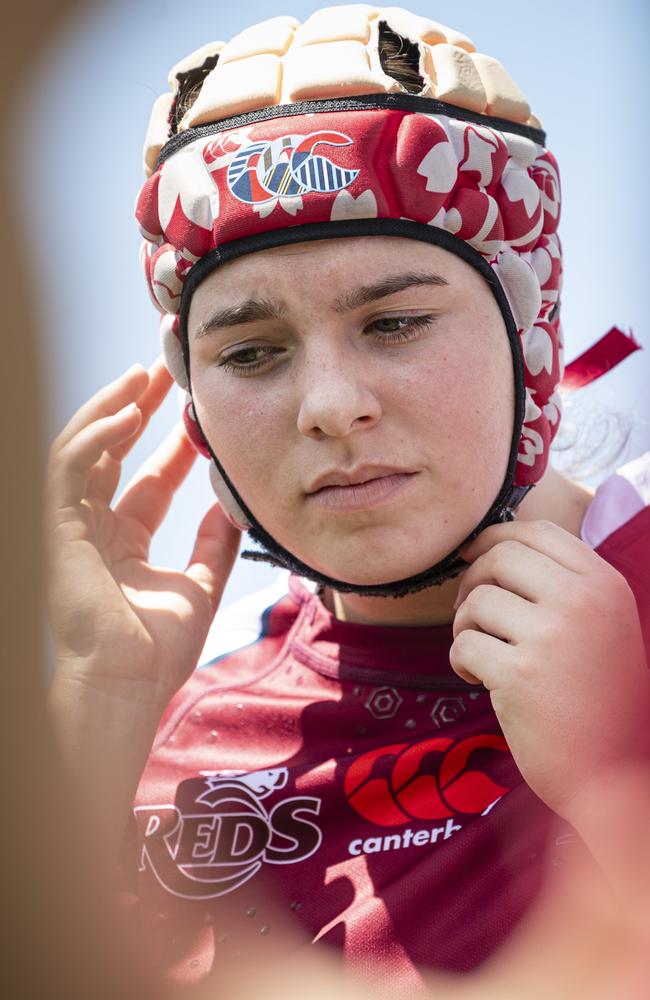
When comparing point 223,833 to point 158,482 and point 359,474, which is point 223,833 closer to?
point 359,474

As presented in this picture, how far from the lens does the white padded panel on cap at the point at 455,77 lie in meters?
1.83

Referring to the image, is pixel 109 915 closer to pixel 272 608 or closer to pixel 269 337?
pixel 269 337

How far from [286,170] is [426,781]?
1.15 meters

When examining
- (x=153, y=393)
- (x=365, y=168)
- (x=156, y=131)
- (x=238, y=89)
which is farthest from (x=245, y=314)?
(x=153, y=393)

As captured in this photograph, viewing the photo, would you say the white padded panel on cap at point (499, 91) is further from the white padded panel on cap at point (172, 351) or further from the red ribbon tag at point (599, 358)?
the white padded panel on cap at point (172, 351)

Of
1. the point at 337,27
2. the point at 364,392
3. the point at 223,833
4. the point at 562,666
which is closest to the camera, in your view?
the point at 562,666

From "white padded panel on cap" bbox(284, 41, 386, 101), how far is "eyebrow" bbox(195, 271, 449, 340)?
1.20 ft

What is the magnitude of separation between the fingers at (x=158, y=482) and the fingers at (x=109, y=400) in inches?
8.6

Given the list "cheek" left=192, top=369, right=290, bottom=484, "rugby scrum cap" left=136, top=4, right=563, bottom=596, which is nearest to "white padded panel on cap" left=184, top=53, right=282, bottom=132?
"rugby scrum cap" left=136, top=4, right=563, bottom=596

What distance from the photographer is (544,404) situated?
2002 mm

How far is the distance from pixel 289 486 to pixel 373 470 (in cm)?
18

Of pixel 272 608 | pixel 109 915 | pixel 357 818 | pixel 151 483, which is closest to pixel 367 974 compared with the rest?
pixel 357 818

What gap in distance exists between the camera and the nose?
63.9 inches

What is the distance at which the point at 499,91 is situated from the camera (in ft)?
6.30
